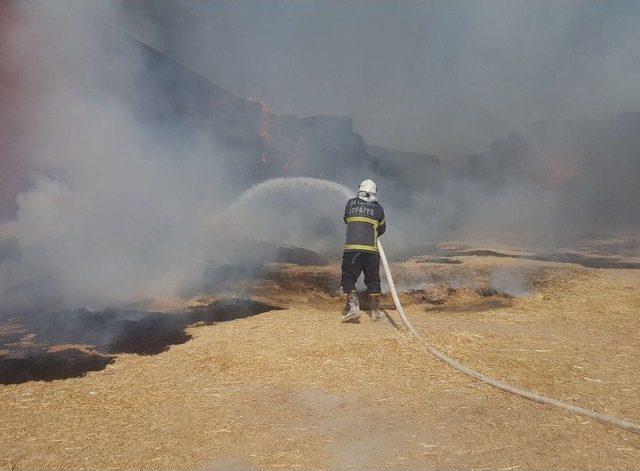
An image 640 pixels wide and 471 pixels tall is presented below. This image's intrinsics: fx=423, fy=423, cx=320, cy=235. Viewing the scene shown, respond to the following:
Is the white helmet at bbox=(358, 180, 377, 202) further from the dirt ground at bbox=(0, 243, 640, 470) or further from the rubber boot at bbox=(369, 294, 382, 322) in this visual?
the dirt ground at bbox=(0, 243, 640, 470)

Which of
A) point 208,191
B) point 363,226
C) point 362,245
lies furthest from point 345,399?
point 208,191

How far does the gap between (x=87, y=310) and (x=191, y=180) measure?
8.79 metres

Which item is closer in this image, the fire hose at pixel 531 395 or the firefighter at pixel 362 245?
the fire hose at pixel 531 395

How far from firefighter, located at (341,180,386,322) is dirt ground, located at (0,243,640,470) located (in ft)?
1.35

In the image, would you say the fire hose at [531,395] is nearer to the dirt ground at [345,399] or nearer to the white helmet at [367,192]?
the dirt ground at [345,399]

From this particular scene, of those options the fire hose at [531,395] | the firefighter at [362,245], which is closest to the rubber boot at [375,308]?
the firefighter at [362,245]

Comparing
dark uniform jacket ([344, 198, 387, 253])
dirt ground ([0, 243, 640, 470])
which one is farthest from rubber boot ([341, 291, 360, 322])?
dark uniform jacket ([344, 198, 387, 253])

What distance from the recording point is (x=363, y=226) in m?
6.32

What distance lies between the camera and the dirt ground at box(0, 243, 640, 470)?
9.61 ft

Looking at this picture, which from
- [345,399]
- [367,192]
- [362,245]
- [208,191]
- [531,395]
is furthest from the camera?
[208,191]

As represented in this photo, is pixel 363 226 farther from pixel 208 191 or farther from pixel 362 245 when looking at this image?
pixel 208 191

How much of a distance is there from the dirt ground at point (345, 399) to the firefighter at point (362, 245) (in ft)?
1.35

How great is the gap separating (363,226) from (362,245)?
285mm

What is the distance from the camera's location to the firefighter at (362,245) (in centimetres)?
632
